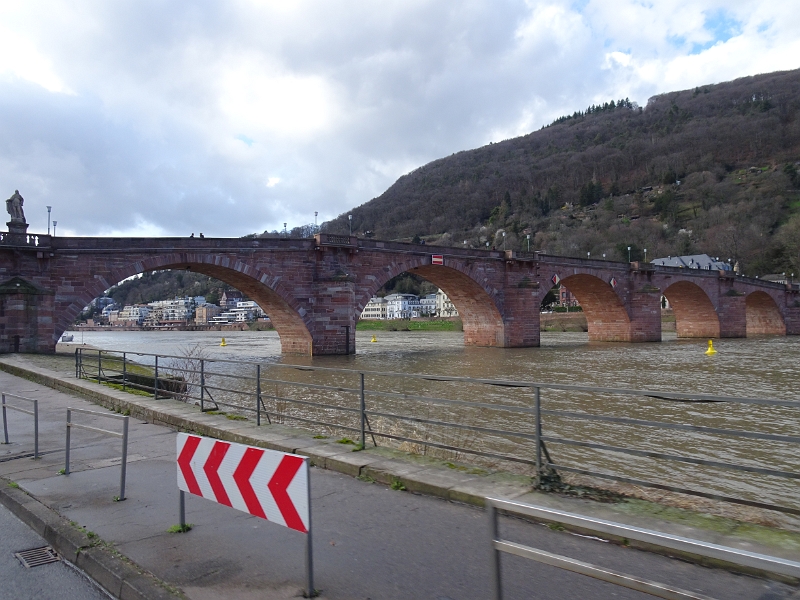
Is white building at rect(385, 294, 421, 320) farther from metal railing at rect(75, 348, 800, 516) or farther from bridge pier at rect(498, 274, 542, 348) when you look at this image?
metal railing at rect(75, 348, 800, 516)

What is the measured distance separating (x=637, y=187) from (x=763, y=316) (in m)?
70.9

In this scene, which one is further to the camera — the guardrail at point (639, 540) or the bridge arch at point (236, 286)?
the bridge arch at point (236, 286)

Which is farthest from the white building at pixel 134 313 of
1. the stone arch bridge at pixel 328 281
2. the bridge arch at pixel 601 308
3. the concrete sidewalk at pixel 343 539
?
the concrete sidewalk at pixel 343 539

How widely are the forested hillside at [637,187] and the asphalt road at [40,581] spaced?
90.0 m

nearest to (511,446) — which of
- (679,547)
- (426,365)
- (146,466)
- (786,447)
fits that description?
(786,447)

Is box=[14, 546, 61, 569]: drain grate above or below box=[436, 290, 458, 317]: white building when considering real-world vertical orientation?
below

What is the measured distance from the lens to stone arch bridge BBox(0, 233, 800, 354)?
Result: 2405cm

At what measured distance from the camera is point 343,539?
159 inches

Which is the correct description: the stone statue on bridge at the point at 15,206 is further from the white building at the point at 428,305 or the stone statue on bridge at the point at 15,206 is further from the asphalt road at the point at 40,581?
the white building at the point at 428,305

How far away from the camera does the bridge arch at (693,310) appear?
5162 cm

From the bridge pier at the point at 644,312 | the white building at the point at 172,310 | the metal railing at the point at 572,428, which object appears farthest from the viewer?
the white building at the point at 172,310

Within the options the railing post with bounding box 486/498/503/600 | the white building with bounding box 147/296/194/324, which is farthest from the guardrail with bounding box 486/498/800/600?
the white building with bounding box 147/296/194/324

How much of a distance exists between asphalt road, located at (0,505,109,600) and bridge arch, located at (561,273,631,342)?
41.5 m

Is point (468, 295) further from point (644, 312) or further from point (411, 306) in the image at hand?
point (411, 306)
